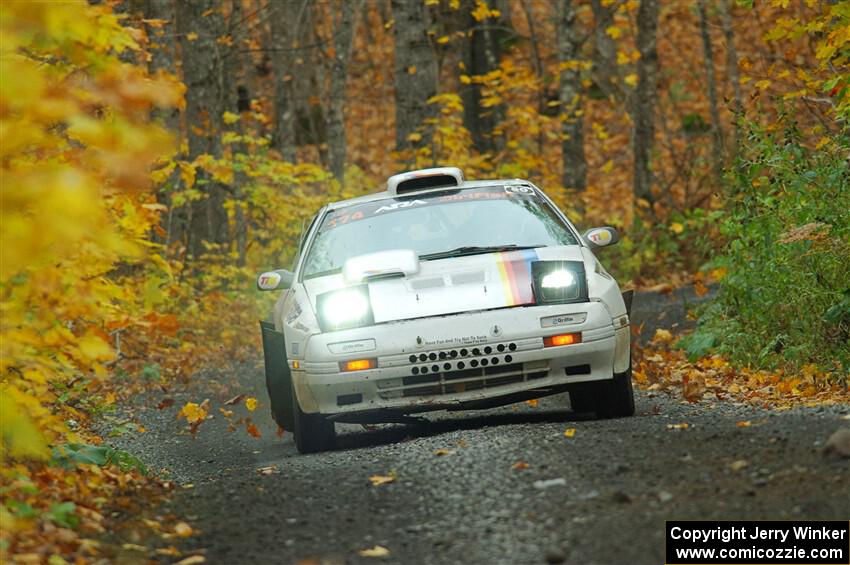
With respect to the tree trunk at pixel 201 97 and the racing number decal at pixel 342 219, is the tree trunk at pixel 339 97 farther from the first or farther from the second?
the racing number decal at pixel 342 219

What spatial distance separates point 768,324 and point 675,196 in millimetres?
14448

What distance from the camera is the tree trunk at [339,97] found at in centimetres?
2686

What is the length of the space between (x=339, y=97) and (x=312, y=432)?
62.3ft

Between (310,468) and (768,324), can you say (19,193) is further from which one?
(768,324)

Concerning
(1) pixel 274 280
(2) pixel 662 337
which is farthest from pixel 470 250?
(2) pixel 662 337

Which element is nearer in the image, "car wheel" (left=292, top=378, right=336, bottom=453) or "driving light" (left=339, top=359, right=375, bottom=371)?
"driving light" (left=339, top=359, right=375, bottom=371)

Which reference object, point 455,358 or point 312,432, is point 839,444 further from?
point 312,432

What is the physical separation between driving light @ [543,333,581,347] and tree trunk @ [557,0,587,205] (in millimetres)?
15469

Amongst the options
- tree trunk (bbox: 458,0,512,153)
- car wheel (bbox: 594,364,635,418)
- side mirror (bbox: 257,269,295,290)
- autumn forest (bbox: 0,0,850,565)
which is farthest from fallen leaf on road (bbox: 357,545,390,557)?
tree trunk (bbox: 458,0,512,153)

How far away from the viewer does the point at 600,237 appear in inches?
367

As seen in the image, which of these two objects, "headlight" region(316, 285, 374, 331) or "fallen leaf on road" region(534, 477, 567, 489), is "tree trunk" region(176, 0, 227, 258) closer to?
"headlight" region(316, 285, 374, 331)

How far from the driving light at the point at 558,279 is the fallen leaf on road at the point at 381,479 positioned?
76.7 inches

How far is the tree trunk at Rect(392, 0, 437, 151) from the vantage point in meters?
20.5

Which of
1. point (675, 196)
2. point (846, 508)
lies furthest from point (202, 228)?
point (846, 508)
